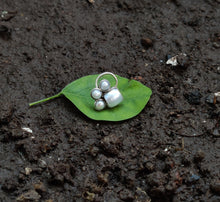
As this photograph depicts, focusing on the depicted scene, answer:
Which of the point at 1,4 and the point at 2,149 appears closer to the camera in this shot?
the point at 2,149

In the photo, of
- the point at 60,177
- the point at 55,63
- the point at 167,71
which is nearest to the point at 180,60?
the point at 167,71

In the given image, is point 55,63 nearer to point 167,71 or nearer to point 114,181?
point 167,71

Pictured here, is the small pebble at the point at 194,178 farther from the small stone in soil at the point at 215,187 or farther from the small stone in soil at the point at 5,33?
the small stone in soil at the point at 5,33

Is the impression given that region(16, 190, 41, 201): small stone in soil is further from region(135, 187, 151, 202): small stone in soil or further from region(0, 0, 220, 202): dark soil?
region(135, 187, 151, 202): small stone in soil

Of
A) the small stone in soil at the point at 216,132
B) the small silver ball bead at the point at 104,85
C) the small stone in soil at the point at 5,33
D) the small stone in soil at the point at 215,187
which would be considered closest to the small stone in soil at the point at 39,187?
the small silver ball bead at the point at 104,85

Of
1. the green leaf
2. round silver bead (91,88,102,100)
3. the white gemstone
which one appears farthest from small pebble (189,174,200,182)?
round silver bead (91,88,102,100)

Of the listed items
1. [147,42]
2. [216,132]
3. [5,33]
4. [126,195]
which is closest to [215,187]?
[216,132]
